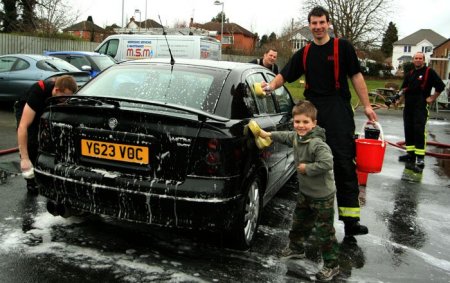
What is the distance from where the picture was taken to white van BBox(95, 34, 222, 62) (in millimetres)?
17330

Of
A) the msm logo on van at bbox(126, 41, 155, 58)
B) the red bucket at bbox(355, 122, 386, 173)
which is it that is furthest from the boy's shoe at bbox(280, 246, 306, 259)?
the msm logo on van at bbox(126, 41, 155, 58)

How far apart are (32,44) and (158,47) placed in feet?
30.5

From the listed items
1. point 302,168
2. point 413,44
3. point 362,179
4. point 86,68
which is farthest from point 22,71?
point 413,44

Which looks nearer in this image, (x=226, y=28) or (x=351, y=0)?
(x=351, y=0)

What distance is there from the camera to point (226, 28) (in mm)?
82125

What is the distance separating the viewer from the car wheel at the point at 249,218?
141 inches

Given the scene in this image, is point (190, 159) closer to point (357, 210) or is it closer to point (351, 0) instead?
point (357, 210)

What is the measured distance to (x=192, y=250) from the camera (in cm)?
380

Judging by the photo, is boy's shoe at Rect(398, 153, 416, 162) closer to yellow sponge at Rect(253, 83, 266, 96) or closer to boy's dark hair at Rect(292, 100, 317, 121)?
yellow sponge at Rect(253, 83, 266, 96)

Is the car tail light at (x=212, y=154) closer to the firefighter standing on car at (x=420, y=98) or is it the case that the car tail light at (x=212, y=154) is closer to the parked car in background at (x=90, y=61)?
the firefighter standing on car at (x=420, y=98)

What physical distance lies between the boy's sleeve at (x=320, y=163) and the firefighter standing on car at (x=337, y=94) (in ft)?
2.48

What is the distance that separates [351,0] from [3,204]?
149 ft

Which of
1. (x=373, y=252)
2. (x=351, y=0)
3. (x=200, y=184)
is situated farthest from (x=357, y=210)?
(x=351, y=0)

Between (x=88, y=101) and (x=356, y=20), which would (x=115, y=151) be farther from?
(x=356, y=20)
